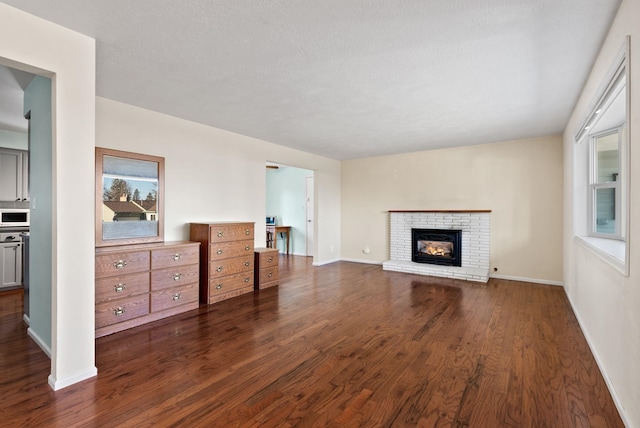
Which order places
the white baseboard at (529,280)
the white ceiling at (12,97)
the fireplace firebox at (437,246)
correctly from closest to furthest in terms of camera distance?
the white ceiling at (12,97)
the white baseboard at (529,280)
the fireplace firebox at (437,246)

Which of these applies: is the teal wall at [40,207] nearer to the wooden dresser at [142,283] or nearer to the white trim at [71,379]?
the wooden dresser at [142,283]

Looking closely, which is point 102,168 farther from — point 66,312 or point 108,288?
point 66,312

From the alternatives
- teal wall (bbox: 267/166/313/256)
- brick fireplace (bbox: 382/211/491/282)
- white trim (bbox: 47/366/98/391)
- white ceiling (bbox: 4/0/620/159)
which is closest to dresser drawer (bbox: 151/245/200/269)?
white trim (bbox: 47/366/98/391)

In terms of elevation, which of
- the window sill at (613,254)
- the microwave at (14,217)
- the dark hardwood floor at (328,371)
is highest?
the microwave at (14,217)

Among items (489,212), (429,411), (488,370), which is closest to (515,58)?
(488,370)

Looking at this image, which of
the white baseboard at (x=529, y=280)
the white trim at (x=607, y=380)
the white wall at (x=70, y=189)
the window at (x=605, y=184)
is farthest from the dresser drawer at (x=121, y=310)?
the white baseboard at (x=529, y=280)

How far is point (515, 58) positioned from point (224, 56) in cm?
231

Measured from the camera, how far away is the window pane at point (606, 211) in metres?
3.20

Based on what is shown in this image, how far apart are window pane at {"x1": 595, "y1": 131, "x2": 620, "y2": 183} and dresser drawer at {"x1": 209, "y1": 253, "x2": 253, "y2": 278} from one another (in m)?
4.34

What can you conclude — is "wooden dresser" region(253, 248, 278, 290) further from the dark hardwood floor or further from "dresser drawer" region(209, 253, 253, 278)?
the dark hardwood floor

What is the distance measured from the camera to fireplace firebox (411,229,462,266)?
5852 millimetres

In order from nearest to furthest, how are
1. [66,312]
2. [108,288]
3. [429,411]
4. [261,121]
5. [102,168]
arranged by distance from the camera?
[429,411] < [66,312] < [108,288] < [102,168] < [261,121]

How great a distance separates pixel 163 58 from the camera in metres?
2.52

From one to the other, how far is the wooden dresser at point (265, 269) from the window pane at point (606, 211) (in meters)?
4.09
